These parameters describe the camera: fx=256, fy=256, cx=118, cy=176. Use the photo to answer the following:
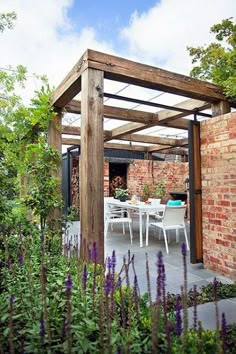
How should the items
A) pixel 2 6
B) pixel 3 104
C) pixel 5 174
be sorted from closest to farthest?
pixel 5 174
pixel 2 6
pixel 3 104

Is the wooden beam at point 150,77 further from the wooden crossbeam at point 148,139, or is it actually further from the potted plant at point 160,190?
the potted plant at point 160,190

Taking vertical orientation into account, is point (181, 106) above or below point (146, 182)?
above

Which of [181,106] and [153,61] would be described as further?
[153,61]

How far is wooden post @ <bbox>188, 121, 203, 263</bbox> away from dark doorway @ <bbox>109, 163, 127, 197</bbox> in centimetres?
598

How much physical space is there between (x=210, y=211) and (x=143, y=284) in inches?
50.5

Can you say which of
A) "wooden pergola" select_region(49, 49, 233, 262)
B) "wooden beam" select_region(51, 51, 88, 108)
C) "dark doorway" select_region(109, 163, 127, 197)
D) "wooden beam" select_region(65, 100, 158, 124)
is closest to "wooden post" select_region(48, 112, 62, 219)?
"wooden pergola" select_region(49, 49, 233, 262)

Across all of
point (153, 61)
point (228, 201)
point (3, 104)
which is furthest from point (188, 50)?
point (3, 104)

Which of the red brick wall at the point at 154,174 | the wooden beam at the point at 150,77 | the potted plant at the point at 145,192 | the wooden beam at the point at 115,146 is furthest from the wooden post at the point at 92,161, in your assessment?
the potted plant at the point at 145,192

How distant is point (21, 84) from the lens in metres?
4.10

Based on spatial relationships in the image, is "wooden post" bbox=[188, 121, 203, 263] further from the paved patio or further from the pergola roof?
the pergola roof

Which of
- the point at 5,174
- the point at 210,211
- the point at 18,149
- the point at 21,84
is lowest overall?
the point at 210,211

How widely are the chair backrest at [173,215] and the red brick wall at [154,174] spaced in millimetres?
4549

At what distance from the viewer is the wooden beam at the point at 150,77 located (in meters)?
2.49

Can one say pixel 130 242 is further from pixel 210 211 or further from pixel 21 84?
pixel 21 84
